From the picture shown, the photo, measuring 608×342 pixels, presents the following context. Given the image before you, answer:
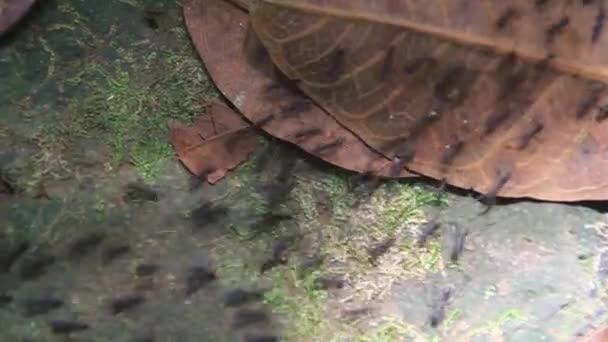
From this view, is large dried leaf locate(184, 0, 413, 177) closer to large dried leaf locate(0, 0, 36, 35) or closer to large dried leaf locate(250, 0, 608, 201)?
large dried leaf locate(250, 0, 608, 201)

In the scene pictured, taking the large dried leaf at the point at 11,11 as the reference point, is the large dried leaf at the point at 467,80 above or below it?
above

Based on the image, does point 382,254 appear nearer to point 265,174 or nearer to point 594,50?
point 265,174

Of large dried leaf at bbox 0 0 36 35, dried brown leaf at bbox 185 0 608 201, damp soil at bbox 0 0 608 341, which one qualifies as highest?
dried brown leaf at bbox 185 0 608 201

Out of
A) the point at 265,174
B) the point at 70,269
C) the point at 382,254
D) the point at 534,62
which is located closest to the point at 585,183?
the point at 534,62

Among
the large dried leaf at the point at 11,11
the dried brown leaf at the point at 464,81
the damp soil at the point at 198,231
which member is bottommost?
the damp soil at the point at 198,231

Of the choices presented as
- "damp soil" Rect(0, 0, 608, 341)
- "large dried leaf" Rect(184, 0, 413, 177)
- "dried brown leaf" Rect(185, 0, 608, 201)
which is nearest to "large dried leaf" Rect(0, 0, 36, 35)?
"damp soil" Rect(0, 0, 608, 341)

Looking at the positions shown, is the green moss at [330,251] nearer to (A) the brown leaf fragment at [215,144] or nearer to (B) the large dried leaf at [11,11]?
(A) the brown leaf fragment at [215,144]

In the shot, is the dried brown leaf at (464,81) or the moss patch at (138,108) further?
the moss patch at (138,108)

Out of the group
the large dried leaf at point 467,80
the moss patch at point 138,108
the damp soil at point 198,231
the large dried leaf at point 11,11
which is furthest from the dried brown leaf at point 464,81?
the large dried leaf at point 11,11
